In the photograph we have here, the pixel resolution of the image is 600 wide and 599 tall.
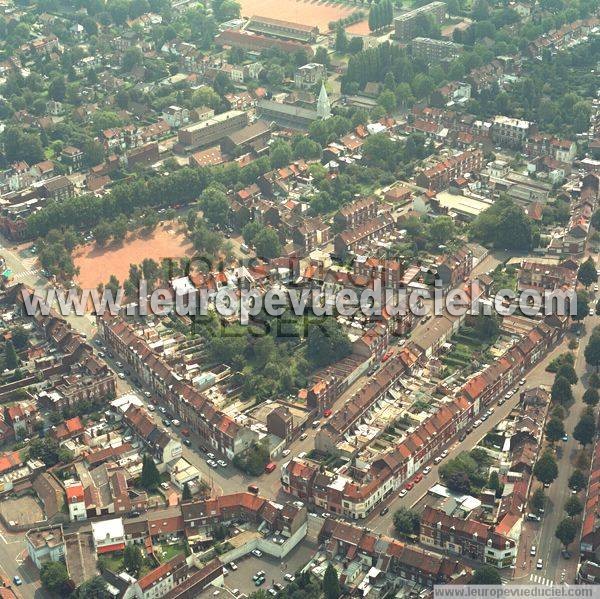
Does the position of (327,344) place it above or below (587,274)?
above

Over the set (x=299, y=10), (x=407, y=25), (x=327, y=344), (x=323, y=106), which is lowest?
(x=327, y=344)

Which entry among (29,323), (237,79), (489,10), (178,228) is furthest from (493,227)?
(489,10)

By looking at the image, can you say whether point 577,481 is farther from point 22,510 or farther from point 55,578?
point 22,510

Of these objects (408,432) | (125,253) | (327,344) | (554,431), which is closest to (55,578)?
(408,432)

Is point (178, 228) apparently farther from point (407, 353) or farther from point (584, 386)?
point (584, 386)

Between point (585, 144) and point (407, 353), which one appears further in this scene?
point (585, 144)

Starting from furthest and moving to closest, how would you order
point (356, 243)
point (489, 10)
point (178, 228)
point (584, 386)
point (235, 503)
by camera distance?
point (489, 10) → point (178, 228) → point (356, 243) → point (584, 386) → point (235, 503)
